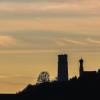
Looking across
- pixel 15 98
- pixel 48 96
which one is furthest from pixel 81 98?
pixel 15 98

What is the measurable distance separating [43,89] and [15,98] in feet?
21.5

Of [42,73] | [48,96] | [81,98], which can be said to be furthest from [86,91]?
[42,73]

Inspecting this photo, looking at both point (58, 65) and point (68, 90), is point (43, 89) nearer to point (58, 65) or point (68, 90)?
point (68, 90)

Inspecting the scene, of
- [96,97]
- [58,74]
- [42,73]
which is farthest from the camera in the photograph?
[58,74]

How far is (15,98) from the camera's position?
129250 mm

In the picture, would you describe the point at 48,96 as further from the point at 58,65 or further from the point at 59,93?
the point at 58,65

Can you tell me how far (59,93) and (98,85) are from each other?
8.50 metres

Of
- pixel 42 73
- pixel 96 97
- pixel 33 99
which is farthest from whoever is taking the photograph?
pixel 42 73

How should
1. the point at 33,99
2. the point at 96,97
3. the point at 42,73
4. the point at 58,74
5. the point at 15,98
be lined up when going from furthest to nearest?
the point at 58,74
the point at 42,73
the point at 15,98
the point at 33,99
the point at 96,97

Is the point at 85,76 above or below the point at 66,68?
below

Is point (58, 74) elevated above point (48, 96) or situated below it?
above

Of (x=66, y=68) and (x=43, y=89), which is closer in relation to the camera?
(x=43, y=89)

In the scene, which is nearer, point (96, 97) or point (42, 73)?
point (96, 97)

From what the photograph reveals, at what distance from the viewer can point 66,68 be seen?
195125 mm
